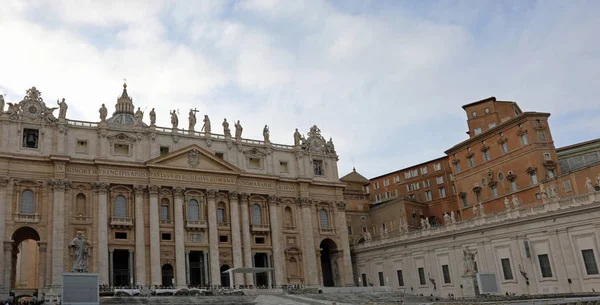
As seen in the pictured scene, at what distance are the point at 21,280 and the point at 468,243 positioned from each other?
51.3 m

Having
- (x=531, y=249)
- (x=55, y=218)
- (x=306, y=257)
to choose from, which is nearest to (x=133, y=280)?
(x=55, y=218)

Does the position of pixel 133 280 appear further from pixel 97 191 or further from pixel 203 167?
pixel 203 167

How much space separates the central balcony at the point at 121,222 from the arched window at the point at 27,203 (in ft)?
22.5

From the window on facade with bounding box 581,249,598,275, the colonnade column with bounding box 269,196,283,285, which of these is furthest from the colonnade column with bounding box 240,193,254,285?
the window on facade with bounding box 581,249,598,275

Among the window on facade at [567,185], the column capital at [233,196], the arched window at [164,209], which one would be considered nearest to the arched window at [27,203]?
the arched window at [164,209]

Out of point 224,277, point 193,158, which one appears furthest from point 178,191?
point 224,277

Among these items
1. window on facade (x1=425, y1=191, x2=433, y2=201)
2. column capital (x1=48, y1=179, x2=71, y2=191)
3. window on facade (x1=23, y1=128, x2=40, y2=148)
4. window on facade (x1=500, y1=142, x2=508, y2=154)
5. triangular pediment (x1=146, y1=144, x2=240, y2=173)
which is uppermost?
window on facade (x1=23, y1=128, x2=40, y2=148)

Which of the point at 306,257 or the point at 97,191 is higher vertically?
the point at 97,191

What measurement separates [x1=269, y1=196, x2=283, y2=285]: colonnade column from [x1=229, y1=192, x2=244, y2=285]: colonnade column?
3.94m

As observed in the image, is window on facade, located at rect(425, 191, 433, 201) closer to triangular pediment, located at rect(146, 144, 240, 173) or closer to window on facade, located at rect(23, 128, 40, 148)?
triangular pediment, located at rect(146, 144, 240, 173)

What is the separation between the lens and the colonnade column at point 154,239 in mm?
52281

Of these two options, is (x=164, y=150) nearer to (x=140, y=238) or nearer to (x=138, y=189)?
(x=138, y=189)

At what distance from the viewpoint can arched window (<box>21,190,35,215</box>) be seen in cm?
4988

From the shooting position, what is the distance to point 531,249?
46.0 meters
